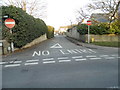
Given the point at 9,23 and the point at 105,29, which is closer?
the point at 9,23

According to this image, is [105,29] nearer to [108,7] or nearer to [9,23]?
[108,7]


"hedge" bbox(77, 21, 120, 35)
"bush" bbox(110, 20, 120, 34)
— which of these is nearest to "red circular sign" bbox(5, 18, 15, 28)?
"hedge" bbox(77, 21, 120, 35)

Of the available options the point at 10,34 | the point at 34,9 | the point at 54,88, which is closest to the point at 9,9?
the point at 10,34

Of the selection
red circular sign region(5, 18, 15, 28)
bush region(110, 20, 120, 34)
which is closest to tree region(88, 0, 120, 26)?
bush region(110, 20, 120, 34)

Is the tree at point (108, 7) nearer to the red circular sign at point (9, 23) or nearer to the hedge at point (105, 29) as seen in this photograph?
the hedge at point (105, 29)

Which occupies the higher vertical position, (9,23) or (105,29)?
(9,23)

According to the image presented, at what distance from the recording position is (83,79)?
4.23 metres

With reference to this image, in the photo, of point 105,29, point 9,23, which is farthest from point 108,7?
point 9,23

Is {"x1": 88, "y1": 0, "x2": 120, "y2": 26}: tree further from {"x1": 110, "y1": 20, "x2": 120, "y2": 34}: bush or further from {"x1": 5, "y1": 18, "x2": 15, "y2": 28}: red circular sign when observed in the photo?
{"x1": 5, "y1": 18, "x2": 15, "y2": 28}: red circular sign

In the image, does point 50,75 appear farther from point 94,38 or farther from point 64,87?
point 94,38

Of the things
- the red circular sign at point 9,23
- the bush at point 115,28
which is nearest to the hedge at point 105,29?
the bush at point 115,28

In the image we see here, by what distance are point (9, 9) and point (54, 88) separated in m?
10.2

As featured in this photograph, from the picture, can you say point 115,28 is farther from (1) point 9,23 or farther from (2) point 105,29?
(1) point 9,23

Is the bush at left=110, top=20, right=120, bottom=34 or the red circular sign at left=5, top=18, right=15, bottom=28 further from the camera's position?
the bush at left=110, top=20, right=120, bottom=34
